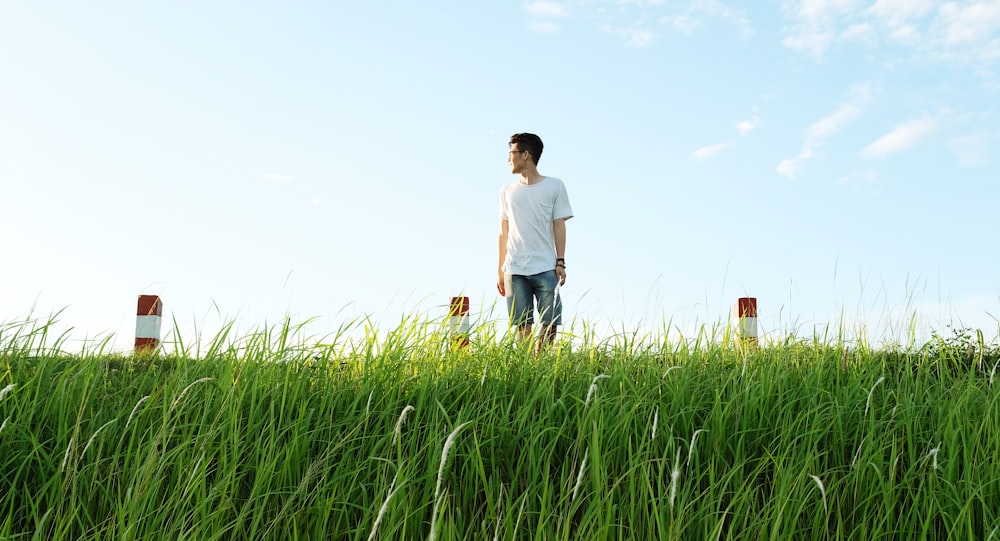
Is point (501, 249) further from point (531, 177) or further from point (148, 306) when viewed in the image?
point (148, 306)

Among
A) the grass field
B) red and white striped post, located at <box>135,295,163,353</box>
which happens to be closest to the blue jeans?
the grass field

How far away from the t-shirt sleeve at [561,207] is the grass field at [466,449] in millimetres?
2456

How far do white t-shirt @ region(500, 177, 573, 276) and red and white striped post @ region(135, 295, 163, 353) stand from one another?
4957 millimetres

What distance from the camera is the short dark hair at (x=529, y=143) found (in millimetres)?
7082

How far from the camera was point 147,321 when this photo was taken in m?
9.52

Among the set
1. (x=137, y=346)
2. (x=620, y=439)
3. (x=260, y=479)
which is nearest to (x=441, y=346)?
Result: (x=620, y=439)

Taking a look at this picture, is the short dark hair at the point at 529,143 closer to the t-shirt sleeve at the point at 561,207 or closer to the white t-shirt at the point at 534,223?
the white t-shirt at the point at 534,223

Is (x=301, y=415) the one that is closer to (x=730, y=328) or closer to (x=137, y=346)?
(x=730, y=328)

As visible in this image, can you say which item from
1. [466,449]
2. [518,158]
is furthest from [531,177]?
[466,449]

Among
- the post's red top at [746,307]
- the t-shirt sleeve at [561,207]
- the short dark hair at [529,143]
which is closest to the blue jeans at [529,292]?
the t-shirt sleeve at [561,207]

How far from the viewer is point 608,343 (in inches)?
209

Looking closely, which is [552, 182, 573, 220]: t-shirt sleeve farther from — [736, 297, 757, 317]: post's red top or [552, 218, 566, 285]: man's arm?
[736, 297, 757, 317]: post's red top

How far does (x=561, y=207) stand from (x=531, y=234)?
1.25 feet

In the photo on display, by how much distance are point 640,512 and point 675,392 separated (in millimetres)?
1075
